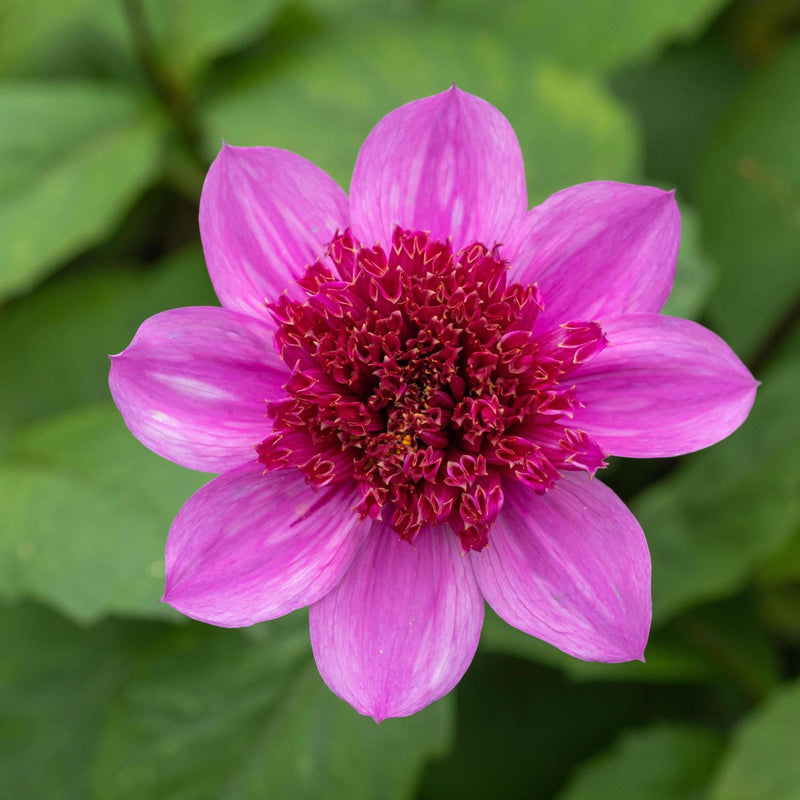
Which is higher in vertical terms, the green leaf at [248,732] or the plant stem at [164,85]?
A: the plant stem at [164,85]

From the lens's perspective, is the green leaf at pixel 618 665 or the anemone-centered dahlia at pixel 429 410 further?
the green leaf at pixel 618 665

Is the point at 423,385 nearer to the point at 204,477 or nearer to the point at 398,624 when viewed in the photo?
the point at 398,624

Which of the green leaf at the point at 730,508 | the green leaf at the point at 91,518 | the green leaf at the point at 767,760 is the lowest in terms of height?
the green leaf at the point at 767,760

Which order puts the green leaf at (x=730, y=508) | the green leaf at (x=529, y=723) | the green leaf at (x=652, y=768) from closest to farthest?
the green leaf at (x=730, y=508)
the green leaf at (x=652, y=768)
the green leaf at (x=529, y=723)

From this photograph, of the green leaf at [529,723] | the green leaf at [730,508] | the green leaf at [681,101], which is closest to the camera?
the green leaf at [730,508]

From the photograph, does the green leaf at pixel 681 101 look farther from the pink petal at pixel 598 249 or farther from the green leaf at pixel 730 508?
the pink petal at pixel 598 249

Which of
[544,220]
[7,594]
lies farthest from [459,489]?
[7,594]

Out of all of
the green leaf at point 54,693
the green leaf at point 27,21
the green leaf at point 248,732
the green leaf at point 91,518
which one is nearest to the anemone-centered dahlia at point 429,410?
the green leaf at point 91,518

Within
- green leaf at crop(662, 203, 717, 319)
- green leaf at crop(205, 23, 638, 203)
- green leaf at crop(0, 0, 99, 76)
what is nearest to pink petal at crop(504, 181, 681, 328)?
green leaf at crop(662, 203, 717, 319)
